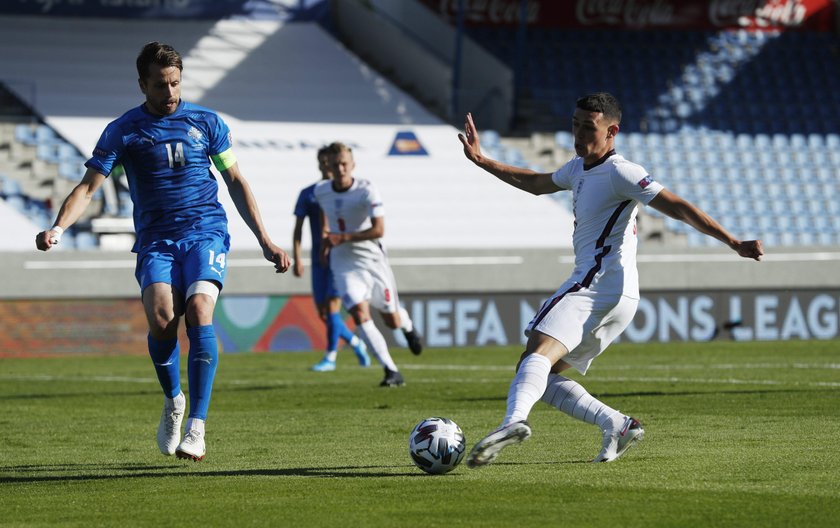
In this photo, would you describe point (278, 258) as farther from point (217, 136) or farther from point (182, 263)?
point (217, 136)

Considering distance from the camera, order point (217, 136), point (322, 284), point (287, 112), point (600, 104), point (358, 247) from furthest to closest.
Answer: point (287, 112) < point (322, 284) < point (358, 247) < point (217, 136) < point (600, 104)

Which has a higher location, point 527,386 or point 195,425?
point 527,386

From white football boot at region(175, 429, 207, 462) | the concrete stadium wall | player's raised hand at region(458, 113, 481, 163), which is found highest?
player's raised hand at region(458, 113, 481, 163)

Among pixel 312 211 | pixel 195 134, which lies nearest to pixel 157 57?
pixel 195 134

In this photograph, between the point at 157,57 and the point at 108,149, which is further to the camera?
the point at 108,149

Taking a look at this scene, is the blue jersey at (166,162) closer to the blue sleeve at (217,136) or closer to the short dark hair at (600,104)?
the blue sleeve at (217,136)

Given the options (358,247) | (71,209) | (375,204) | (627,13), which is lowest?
(358,247)

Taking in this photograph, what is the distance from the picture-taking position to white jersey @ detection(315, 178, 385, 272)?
1391 centimetres

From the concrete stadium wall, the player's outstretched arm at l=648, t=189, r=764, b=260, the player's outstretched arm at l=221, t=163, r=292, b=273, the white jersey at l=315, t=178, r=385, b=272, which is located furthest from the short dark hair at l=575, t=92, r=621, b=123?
the concrete stadium wall

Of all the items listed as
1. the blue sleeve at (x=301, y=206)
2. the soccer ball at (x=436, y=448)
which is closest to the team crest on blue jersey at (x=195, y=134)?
the soccer ball at (x=436, y=448)

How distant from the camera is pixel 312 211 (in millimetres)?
15625

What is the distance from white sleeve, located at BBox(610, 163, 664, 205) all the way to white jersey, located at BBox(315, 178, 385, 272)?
6.85m

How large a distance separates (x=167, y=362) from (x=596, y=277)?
233 centimetres

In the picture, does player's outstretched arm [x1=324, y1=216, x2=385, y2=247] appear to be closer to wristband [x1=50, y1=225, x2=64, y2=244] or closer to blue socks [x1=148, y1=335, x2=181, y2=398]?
blue socks [x1=148, y1=335, x2=181, y2=398]
